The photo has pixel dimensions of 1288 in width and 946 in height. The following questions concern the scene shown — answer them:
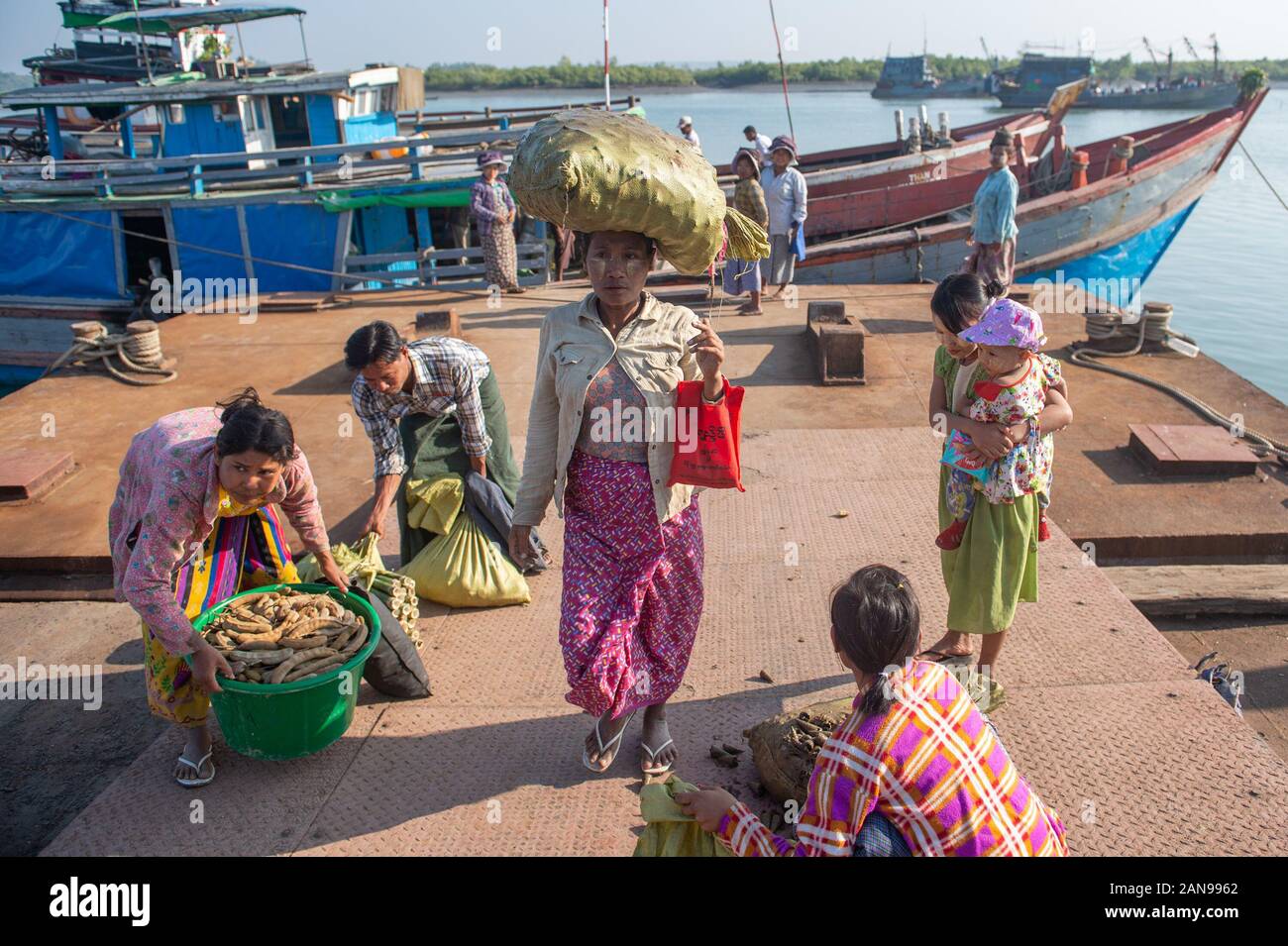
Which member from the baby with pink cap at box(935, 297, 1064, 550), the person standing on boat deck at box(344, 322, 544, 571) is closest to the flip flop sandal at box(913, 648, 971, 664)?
the baby with pink cap at box(935, 297, 1064, 550)

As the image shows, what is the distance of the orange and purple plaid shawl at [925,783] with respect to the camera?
1.97 m

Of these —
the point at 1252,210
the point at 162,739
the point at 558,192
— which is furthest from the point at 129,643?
the point at 1252,210

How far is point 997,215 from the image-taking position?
8664mm

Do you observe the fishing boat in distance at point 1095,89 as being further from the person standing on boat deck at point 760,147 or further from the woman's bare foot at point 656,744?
the woman's bare foot at point 656,744

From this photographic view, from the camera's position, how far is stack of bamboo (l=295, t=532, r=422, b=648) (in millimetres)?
3930

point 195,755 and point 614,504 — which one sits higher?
point 614,504

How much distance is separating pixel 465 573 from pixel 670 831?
2.18m

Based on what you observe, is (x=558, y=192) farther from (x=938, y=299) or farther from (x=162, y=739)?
(x=162, y=739)

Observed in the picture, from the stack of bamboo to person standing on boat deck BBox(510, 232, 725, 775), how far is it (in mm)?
992
